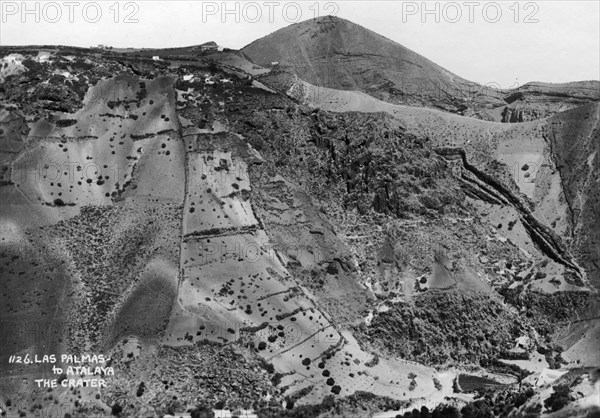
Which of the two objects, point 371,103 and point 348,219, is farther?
point 371,103

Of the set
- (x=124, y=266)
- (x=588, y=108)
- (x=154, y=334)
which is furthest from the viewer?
(x=588, y=108)

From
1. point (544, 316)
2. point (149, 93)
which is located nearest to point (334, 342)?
point (544, 316)

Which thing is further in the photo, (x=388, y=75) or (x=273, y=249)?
(x=388, y=75)

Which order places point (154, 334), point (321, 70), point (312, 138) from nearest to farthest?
point (154, 334), point (312, 138), point (321, 70)

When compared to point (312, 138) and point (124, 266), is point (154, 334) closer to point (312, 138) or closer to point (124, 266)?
point (124, 266)

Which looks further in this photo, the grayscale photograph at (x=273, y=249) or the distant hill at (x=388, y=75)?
the distant hill at (x=388, y=75)

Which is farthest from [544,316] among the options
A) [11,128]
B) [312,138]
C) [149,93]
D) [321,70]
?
[321,70]

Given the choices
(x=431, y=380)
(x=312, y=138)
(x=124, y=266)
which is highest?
(x=312, y=138)

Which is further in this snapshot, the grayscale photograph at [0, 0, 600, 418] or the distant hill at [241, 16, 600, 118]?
the distant hill at [241, 16, 600, 118]

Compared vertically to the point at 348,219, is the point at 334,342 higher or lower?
lower

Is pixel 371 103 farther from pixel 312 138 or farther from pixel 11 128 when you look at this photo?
pixel 11 128
